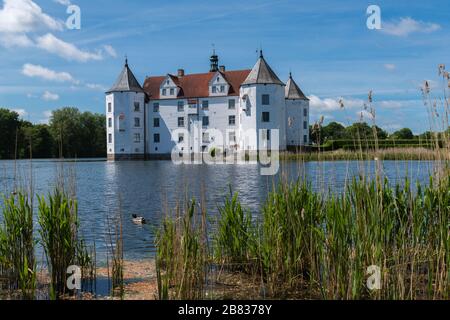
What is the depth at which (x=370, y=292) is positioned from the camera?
187 inches

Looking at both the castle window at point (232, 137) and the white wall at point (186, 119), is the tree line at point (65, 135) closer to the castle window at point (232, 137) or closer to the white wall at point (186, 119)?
the white wall at point (186, 119)

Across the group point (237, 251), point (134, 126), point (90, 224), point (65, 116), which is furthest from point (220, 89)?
point (237, 251)

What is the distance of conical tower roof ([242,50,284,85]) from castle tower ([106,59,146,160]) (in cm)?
1528

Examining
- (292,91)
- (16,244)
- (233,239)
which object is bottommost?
(233,239)

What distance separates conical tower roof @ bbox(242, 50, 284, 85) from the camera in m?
52.3

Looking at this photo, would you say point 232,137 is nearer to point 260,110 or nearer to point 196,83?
point 260,110

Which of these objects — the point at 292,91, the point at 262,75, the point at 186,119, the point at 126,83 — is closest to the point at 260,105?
the point at 262,75

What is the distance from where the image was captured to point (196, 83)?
5900 centimetres

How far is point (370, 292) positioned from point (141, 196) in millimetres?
14251

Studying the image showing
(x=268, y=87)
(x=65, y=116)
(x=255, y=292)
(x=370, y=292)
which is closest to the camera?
(x=370, y=292)

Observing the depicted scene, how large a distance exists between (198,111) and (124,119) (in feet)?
32.2

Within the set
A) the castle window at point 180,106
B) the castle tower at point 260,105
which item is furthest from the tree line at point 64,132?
the castle tower at point 260,105

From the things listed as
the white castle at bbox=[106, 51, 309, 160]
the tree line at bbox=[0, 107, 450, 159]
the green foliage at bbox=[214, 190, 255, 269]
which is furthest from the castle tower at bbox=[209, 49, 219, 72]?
the green foliage at bbox=[214, 190, 255, 269]

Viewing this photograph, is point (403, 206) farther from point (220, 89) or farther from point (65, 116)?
point (65, 116)
